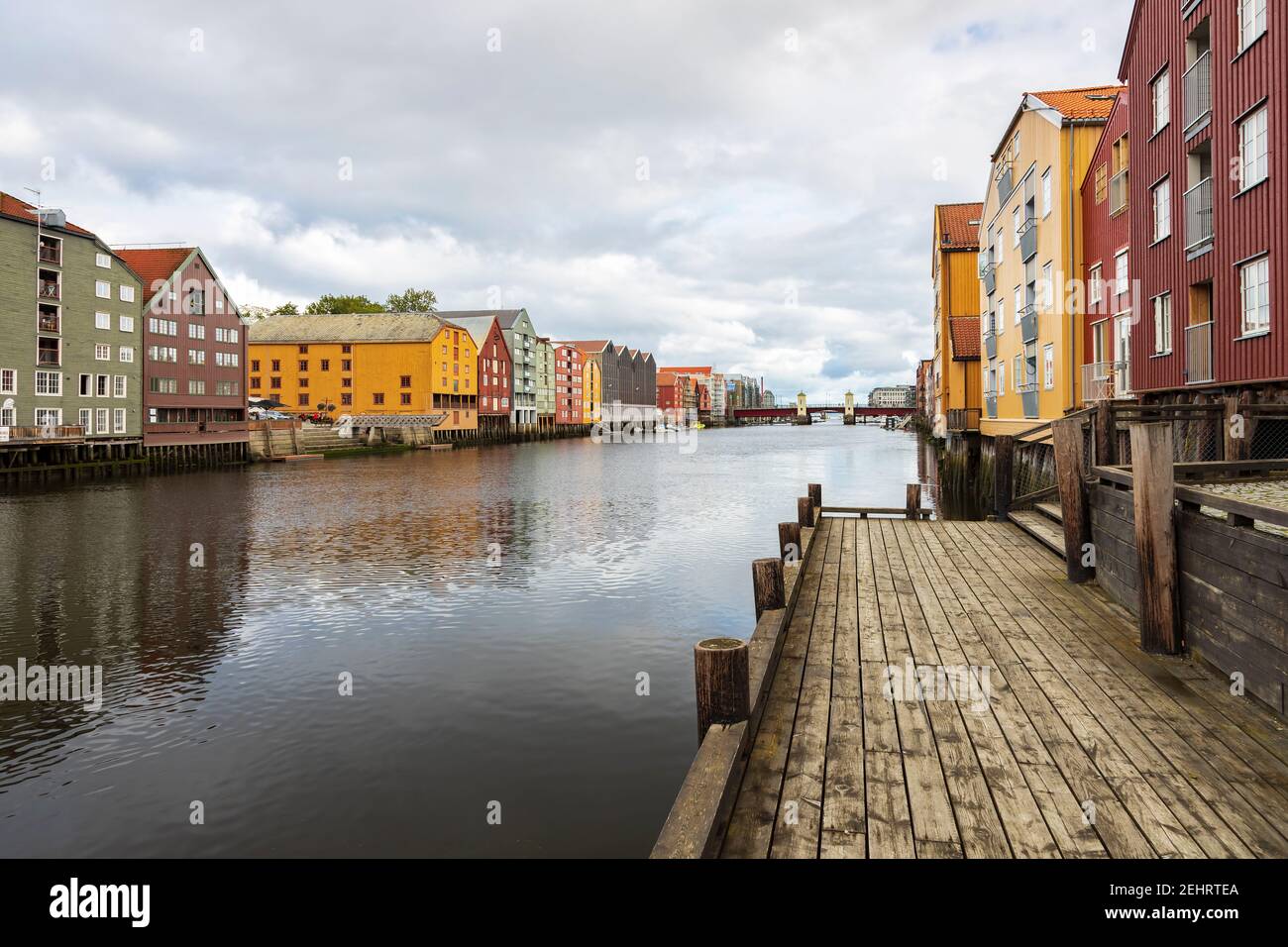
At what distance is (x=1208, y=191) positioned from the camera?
60.4ft

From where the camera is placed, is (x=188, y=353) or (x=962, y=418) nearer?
(x=962, y=418)

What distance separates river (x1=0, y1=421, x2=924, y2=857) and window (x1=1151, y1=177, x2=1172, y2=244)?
1372 cm

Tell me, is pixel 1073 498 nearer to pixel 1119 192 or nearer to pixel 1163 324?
pixel 1163 324

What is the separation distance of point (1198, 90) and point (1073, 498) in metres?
14.4

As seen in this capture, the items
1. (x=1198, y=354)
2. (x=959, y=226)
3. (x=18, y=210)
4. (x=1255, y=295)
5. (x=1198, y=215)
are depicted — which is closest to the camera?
(x=1255, y=295)

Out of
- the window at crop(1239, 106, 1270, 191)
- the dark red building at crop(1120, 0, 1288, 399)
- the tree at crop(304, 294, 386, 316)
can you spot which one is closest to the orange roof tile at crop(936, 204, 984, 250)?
the dark red building at crop(1120, 0, 1288, 399)

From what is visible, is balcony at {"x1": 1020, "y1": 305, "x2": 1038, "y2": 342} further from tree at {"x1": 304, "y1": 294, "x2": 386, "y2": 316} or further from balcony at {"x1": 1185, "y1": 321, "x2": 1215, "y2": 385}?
tree at {"x1": 304, "y1": 294, "x2": 386, "y2": 316}

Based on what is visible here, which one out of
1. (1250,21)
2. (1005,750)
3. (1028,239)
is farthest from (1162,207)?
(1005,750)

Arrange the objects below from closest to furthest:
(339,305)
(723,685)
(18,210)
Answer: (723,685), (18,210), (339,305)

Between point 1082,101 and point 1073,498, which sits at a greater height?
point 1082,101

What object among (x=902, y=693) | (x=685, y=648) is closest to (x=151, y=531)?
(x=685, y=648)

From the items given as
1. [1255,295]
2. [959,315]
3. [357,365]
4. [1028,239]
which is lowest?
[1255,295]

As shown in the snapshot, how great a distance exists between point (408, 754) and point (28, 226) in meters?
58.4

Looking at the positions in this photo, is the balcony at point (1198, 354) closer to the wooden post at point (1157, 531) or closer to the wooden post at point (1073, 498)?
the wooden post at point (1073, 498)
